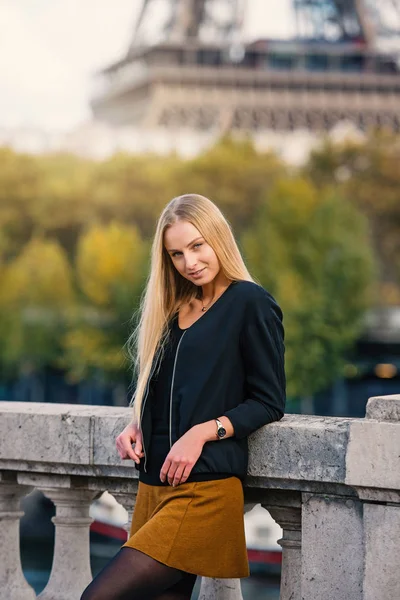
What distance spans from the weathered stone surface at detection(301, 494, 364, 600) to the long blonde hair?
725 millimetres

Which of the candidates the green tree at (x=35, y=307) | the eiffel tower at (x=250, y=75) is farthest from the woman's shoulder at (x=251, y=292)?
the eiffel tower at (x=250, y=75)

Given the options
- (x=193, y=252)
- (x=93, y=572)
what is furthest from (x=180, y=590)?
(x=93, y=572)

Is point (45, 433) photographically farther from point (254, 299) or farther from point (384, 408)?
point (384, 408)

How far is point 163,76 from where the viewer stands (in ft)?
202

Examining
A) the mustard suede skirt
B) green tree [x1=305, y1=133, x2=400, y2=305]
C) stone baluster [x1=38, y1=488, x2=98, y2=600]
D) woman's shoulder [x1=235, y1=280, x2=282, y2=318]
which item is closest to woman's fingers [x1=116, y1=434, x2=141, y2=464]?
the mustard suede skirt

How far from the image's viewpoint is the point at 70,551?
523 cm

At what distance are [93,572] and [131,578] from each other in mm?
16734

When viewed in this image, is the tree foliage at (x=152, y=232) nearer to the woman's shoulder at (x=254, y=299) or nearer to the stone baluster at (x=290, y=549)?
the stone baluster at (x=290, y=549)

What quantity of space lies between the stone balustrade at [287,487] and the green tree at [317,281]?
1134 inches

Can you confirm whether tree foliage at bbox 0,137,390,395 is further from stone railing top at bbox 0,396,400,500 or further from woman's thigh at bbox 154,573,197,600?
woman's thigh at bbox 154,573,197,600

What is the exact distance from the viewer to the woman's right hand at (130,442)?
14.8 feet

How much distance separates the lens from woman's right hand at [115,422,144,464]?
14.8 ft

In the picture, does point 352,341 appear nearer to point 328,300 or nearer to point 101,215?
point 328,300

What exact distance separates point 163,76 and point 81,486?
2266 inches
